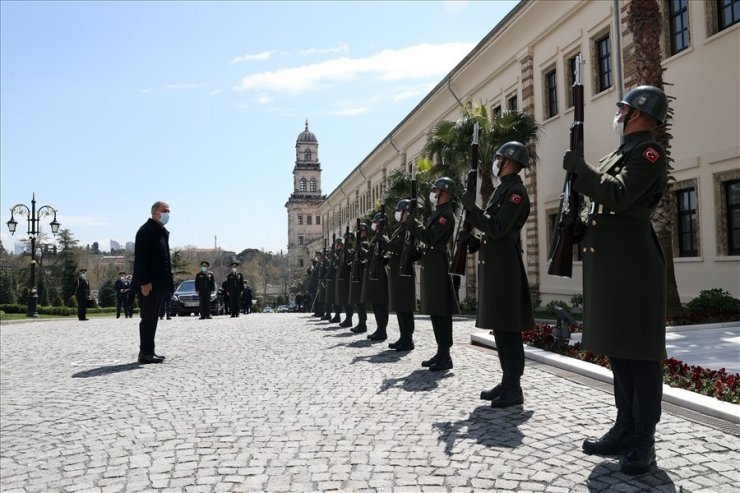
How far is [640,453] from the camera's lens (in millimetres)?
3654

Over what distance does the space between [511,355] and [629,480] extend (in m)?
2.04

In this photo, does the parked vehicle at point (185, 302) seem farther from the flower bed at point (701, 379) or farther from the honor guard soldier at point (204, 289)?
the flower bed at point (701, 379)

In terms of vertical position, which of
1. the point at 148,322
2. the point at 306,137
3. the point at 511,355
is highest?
the point at 306,137

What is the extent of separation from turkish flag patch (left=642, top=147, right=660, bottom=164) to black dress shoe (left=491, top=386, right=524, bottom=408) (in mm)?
2573

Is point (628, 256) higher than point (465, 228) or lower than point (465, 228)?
lower

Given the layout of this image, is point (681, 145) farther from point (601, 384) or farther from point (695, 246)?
point (601, 384)

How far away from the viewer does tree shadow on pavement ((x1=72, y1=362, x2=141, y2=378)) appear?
817cm

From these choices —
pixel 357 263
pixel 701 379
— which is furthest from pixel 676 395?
pixel 357 263

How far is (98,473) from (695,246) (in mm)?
14830

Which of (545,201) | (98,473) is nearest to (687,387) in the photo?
(98,473)

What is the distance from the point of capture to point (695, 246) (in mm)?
15406

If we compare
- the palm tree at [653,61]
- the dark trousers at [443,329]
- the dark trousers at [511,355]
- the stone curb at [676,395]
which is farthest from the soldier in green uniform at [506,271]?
the palm tree at [653,61]

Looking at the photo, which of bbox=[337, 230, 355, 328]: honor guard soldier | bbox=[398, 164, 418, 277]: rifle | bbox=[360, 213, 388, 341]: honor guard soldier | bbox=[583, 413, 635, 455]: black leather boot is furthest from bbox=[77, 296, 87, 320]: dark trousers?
bbox=[583, 413, 635, 455]: black leather boot

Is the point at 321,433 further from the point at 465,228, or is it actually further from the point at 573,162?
the point at 573,162
